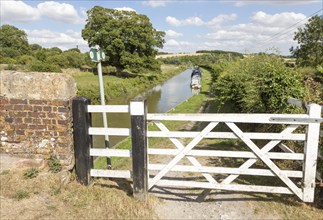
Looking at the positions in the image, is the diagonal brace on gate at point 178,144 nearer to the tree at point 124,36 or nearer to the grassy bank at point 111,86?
the grassy bank at point 111,86

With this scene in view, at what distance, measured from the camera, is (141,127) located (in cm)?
381

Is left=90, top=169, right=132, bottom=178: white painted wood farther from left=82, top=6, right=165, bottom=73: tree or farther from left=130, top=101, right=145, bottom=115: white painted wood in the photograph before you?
left=82, top=6, right=165, bottom=73: tree

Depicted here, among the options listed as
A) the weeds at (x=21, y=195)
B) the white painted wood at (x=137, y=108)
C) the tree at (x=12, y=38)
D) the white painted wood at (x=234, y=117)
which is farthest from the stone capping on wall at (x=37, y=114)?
the tree at (x=12, y=38)

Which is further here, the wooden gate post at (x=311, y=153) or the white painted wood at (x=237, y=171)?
the white painted wood at (x=237, y=171)

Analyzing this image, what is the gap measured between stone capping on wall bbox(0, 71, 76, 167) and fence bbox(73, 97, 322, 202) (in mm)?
184

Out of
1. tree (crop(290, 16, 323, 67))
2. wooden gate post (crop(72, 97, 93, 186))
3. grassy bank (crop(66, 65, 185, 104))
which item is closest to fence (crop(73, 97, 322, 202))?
wooden gate post (crop(72, 97, 93, 186))

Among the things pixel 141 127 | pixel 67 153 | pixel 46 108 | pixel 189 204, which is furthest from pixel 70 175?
pixel 189 204

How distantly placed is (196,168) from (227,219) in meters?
0.81

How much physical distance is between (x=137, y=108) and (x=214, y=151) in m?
1.31

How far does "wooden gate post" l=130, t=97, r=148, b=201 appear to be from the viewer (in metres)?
3.78

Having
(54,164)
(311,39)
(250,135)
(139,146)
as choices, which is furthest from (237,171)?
(311,39)

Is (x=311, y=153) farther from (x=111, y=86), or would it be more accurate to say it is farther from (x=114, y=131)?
(x=111, y=86)

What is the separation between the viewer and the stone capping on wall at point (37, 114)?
4012 mm

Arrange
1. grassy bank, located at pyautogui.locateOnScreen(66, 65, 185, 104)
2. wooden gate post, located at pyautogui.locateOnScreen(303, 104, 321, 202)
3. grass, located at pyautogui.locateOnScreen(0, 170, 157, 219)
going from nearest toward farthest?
grass, located at pyautogui.locateOnScreen(0, 170, 157, 219) → wooden gate post, located at pyautogui.locateOnScreen(303, 104, 321, 202) → grassy bank, located at pyautogui.locateOnScreen(66, 65, 185, 104)
